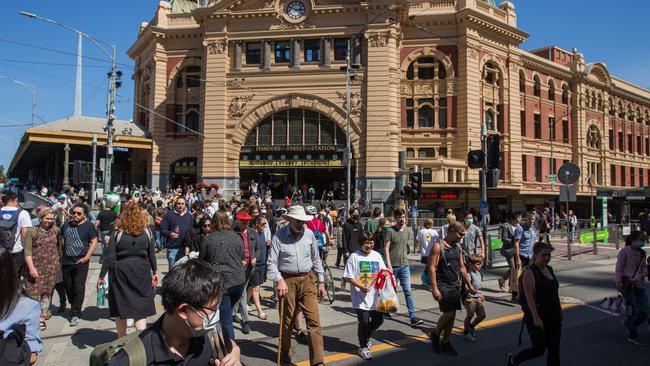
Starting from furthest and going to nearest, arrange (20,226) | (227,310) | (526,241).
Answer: (526,241)
(20,226)
(227,310)

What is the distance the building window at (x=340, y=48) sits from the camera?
34.6m

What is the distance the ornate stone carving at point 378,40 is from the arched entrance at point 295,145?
6144mm

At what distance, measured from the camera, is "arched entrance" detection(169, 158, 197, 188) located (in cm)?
3856

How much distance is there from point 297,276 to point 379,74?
28.7 m

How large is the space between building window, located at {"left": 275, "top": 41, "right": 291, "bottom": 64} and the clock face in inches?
78.3

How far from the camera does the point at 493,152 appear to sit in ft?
44.7

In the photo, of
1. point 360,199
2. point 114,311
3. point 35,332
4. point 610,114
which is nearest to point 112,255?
point 114,311

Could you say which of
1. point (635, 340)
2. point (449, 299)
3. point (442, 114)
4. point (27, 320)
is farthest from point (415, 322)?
point (442, 114)

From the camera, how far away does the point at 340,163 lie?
34.3m

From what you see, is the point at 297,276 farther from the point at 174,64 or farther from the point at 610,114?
the point at 610,114

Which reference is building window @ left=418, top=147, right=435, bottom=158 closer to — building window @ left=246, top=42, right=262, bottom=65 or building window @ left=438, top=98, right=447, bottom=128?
building window @ left=438, top=98, right=447, bottom=128

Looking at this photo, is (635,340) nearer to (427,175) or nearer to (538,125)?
(427,175)

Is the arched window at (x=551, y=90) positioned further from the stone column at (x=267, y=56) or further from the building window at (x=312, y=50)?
the stone column at (x=267, y=56)

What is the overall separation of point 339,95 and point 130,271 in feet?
96.7
